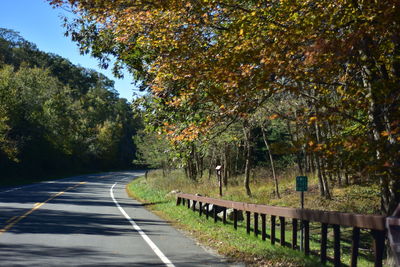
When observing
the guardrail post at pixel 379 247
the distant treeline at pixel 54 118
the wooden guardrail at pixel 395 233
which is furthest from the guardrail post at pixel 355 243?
the distant treeline at pixel 54 118

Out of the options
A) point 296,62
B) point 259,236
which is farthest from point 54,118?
point 296,62

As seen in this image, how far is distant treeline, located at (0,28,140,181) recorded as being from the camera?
180 ft

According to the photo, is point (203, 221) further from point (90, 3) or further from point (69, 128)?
point (69, 128)

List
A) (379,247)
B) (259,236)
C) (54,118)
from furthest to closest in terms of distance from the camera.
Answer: (54,118), (259,236), (379,247)

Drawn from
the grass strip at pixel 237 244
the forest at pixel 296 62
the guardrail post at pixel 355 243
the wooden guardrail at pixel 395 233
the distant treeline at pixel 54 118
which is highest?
the distant treeline at pixel 54 118

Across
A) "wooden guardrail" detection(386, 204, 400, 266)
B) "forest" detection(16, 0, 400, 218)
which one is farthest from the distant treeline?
"wooden guardrail" detection(386, 204, 400, 266)

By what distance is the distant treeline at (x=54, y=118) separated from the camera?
180ft

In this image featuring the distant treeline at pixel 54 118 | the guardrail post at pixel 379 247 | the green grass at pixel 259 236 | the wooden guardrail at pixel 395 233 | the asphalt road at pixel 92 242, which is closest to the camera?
the wooden guardrail at pixel 395 233

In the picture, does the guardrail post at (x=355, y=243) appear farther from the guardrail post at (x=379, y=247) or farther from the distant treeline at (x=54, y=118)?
the distant treeline at (x=54, y=118)

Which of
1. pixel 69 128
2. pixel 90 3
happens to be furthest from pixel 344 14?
pixel 69 128

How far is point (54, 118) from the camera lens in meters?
73.6

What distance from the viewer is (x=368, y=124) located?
9.05 meters

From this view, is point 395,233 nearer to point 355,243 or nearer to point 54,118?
point 355,243

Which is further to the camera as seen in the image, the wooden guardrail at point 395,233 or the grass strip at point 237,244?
the grass strip at point 237,244
